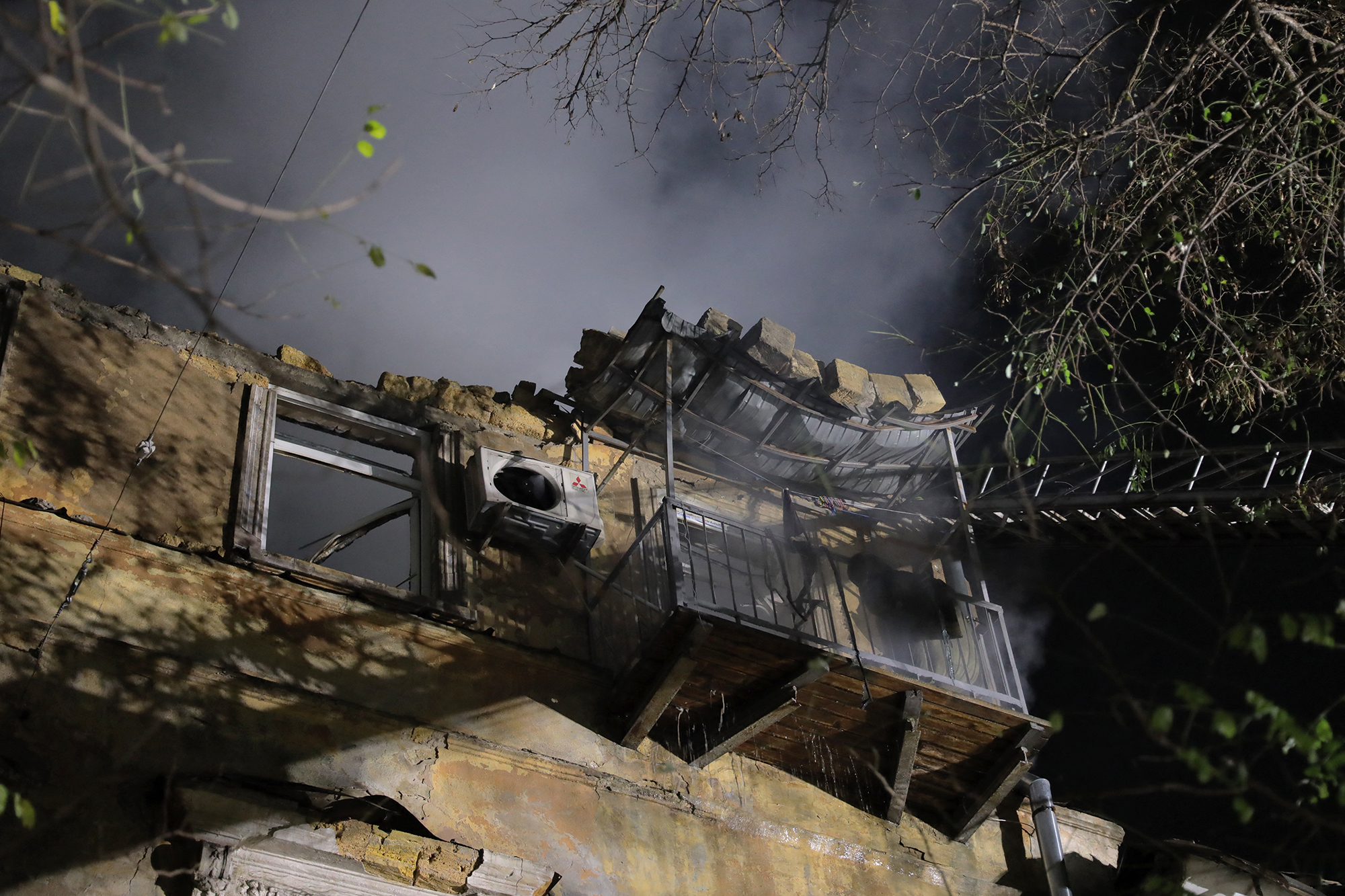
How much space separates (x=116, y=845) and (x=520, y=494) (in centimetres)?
370

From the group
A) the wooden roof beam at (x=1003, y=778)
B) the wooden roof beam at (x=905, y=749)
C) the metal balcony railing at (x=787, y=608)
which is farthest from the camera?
the wooden roof beam at (x=1003, y=778)

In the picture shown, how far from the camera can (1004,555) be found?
12664 mm

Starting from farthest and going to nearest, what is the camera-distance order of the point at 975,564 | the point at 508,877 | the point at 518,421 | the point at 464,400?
the point at 975,564, the point at 518,421, the point at 464,400, the point at 508,877

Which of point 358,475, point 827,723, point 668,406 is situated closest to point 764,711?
point 827,723

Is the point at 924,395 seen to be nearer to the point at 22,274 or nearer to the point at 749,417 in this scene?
the point at 749,417

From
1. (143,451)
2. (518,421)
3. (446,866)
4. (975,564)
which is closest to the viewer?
(446,866)

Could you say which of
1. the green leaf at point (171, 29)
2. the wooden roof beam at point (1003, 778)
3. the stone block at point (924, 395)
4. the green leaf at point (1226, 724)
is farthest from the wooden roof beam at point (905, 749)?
the green leaf at point (171, 29)

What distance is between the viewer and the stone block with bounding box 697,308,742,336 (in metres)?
8.73

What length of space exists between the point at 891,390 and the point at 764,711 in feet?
11.3

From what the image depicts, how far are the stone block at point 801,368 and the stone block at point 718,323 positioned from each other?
53cm

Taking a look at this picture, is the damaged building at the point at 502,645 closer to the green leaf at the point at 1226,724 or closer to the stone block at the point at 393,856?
the stone block at the point at 393,856

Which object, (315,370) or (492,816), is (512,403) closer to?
(315,370)

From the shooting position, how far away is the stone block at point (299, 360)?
27.1 ft

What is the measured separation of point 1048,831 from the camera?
8.59 meters
